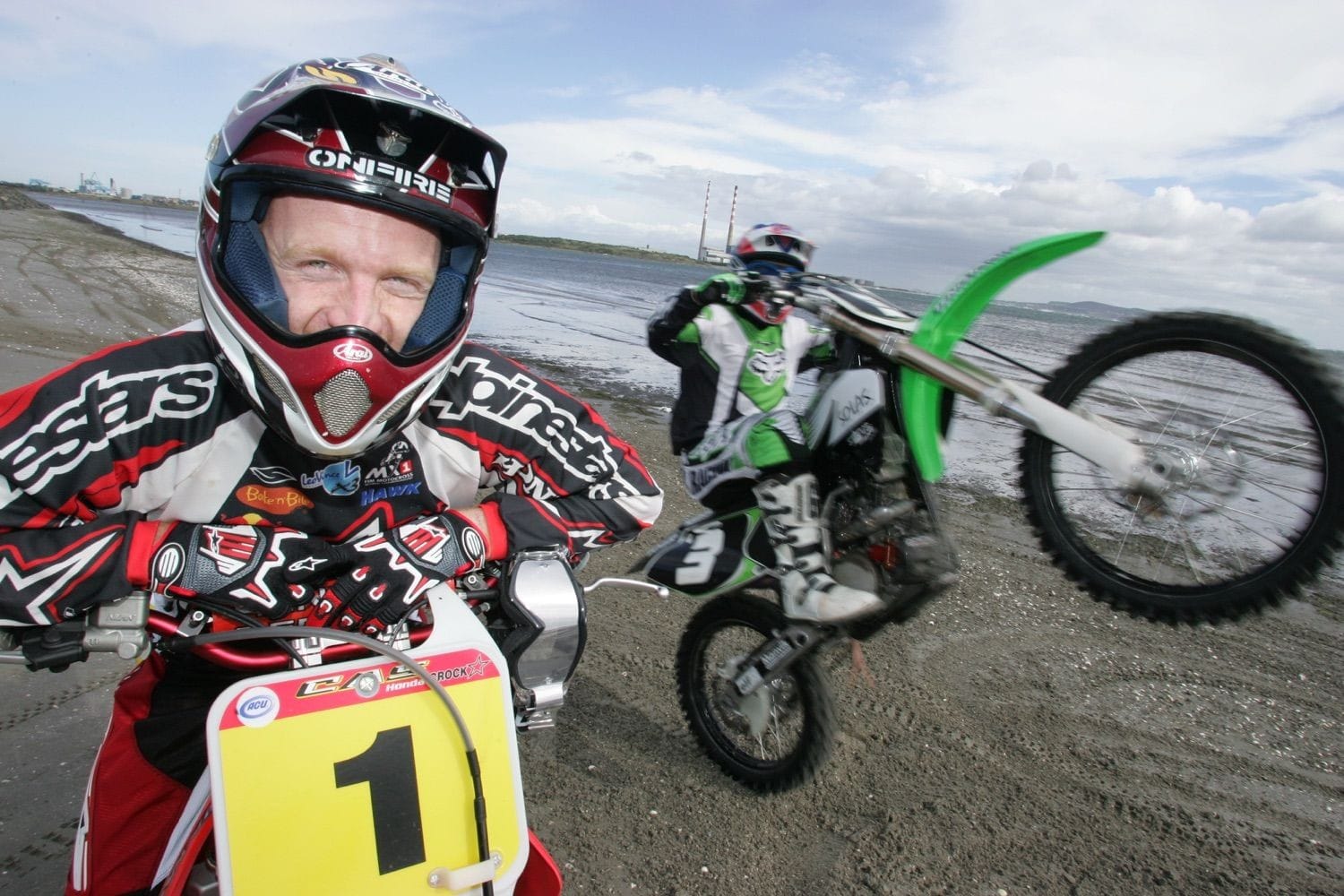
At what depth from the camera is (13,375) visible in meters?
7.43

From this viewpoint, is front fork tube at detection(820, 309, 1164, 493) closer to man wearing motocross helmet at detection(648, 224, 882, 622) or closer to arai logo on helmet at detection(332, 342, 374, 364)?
man wearing motocross helmet at detection(648, 224, 882, 622)

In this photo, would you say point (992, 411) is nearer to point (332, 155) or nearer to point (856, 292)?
point (856, 292)

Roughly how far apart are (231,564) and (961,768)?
9.81ft

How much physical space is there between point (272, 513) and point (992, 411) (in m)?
2.01

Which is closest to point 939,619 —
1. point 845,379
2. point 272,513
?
point 845,379

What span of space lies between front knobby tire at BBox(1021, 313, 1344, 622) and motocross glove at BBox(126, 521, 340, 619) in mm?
2031

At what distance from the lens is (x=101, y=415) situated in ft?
5.05

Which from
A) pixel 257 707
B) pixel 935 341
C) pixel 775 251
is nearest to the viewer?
pixel 257 707

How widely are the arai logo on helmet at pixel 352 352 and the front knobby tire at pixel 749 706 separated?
206cm

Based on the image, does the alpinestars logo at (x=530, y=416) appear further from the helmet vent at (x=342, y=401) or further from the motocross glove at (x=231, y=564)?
the motocross glove at (x=231, y=564)

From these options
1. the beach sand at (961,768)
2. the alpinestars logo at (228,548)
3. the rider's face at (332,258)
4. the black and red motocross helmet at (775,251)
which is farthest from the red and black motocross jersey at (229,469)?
the black and red motocross helmet at (775,251)

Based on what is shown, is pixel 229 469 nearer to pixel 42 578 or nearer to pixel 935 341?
pixel 42 578

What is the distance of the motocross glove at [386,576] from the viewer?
5.15 ft

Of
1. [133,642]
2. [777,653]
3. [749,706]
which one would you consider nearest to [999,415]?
[777,653]
